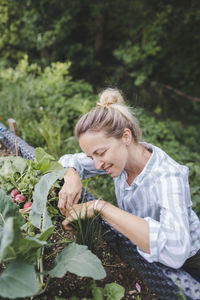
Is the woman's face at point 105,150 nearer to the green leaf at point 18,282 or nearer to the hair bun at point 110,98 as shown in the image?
the hair bun at point 110,98

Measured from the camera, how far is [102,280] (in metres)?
1.36

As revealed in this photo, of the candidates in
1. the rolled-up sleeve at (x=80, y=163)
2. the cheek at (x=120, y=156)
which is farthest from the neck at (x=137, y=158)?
the rolled-up sleeve at (x=80, y=163)

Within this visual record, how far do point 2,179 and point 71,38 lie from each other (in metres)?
5.13

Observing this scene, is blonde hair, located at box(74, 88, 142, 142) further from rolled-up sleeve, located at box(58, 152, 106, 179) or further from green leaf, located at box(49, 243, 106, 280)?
green leaf, located at box(49, 243, 106, 280)

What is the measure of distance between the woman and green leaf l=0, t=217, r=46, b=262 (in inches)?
12.4

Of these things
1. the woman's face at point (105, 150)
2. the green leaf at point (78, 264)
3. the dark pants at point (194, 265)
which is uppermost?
the woman's face at point (105, 150)

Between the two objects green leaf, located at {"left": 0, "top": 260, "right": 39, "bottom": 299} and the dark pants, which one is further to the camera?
the dark pants

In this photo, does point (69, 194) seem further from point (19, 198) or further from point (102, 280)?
point (102, 280)

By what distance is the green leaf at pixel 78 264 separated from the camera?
1.04m

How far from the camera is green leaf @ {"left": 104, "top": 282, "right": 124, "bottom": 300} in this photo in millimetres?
1212

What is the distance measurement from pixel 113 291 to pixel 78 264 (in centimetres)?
30

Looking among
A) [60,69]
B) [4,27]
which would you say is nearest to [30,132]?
[60,69]

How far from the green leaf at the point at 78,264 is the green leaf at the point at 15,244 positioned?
0.41 feet

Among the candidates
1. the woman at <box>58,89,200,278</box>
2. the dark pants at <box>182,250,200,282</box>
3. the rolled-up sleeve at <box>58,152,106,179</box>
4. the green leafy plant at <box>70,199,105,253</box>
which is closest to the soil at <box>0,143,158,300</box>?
the green leafy plant at <box>70,199,105,253</box>
